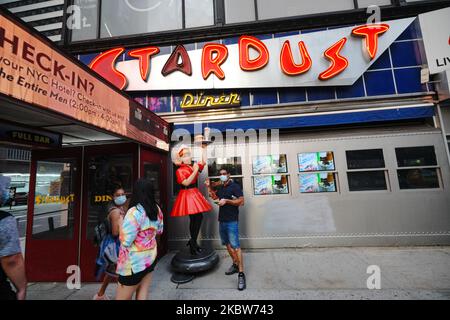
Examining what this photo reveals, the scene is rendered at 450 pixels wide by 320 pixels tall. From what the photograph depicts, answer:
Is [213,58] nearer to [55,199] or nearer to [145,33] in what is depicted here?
[145,33]

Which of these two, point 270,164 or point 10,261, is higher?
point 270,164

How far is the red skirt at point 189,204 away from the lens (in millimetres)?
4211

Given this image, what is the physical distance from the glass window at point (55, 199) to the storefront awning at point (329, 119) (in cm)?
301

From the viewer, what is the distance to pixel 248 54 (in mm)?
6574

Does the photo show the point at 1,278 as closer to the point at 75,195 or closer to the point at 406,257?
the point at 75,195

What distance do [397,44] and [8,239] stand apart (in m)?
9.26

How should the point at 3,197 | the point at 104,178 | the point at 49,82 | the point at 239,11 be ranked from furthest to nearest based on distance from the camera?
the point at 239,11 → the point at 104,178 → the point at 49,82 → the point at 3,197

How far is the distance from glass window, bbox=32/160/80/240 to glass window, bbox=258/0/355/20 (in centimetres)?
738

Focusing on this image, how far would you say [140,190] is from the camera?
2498mm

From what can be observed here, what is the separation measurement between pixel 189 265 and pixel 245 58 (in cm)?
592

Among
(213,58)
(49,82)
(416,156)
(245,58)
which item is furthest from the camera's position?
(213,58)

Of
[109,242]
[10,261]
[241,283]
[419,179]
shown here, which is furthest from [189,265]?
[419,179]

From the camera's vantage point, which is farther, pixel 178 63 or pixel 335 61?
pixel 178 63

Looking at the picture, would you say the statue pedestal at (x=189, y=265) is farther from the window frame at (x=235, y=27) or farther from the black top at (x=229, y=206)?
the window frame at (x=235, y=27)
